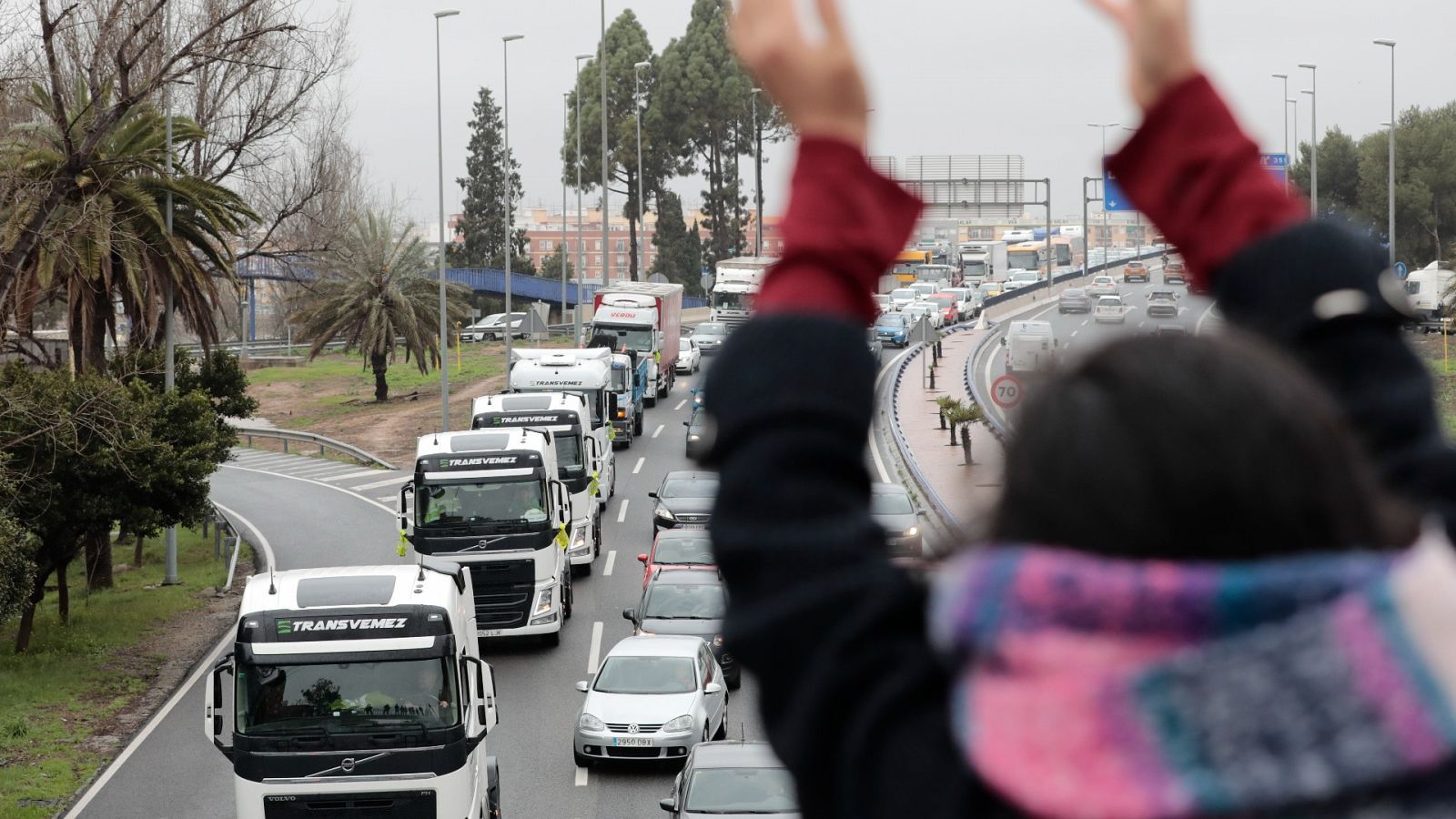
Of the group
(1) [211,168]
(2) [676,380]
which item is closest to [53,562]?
(1) [211,168]

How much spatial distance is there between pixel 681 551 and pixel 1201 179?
1031 inches

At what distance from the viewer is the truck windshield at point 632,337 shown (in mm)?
53531

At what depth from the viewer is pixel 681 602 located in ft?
82.0

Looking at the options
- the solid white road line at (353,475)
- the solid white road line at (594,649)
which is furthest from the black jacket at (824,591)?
the solid white road line at (353,475)

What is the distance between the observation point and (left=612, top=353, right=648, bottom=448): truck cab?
46.6m

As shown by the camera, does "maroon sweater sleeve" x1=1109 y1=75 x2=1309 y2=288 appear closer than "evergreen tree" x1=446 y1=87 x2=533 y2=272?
Yes

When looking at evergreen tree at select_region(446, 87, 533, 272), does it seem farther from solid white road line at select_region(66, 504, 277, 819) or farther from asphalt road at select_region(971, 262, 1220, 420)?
solid white road line at select_region(66, 504, 277, 819)

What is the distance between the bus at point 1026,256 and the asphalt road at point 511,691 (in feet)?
234

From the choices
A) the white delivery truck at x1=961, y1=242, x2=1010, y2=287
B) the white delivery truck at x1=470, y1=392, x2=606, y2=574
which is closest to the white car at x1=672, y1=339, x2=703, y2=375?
Answer: the white delivery truck at x1=470, y1=392, x2=606, y2=574

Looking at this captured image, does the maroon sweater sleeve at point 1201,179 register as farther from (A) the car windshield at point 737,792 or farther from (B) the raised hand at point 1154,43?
(A) the car windshield at point 737,792

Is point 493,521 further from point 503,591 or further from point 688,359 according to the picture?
point 688,359

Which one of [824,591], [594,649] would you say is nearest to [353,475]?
[594,649]

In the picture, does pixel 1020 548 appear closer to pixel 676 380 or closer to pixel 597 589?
pixel 597 589

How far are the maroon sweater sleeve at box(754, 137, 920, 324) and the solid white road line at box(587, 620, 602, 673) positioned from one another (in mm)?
23565
